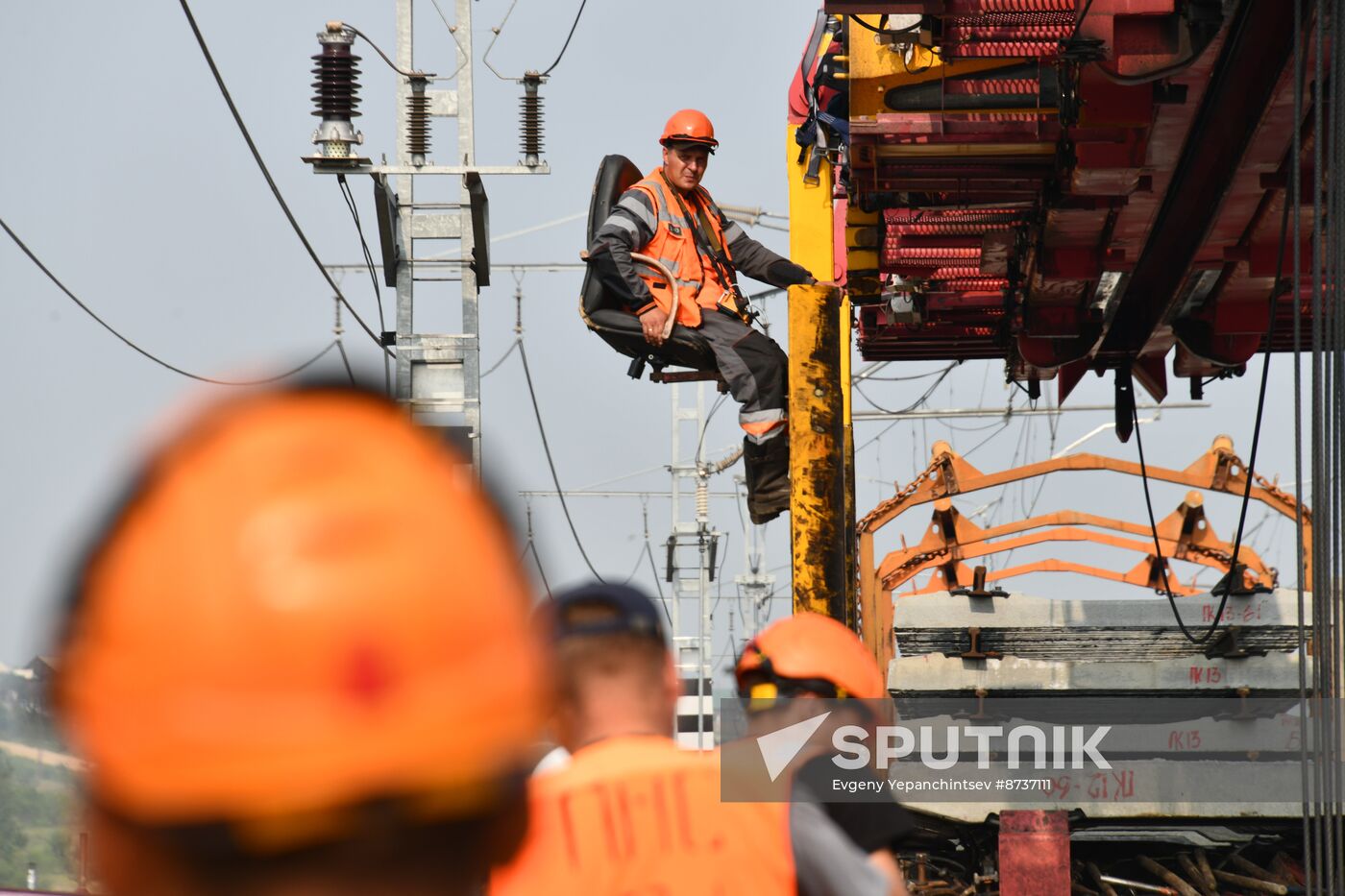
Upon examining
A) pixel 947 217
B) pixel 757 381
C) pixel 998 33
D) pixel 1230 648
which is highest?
pixel 998 33

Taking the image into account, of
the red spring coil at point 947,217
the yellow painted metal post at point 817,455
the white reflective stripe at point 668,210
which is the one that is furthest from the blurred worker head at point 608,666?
the red spring coil at point 947,217

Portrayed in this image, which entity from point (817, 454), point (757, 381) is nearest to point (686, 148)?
point (757, 381)

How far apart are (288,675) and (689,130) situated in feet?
27.8

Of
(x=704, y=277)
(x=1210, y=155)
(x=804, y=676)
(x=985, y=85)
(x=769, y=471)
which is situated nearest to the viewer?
(x=804, y=676)

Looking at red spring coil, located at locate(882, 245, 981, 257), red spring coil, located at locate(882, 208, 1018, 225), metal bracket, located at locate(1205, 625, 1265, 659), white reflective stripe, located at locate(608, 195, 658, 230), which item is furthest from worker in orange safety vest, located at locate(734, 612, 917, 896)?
metal bracket, located at locate(1205, 625, 1265, 659)

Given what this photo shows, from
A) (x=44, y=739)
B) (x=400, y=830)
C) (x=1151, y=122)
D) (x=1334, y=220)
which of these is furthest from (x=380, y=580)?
(x=1151, y=122)

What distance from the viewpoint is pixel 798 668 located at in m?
3.96

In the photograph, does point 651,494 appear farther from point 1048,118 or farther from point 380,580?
point 380,580

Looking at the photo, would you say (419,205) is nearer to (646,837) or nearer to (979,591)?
(979,591)

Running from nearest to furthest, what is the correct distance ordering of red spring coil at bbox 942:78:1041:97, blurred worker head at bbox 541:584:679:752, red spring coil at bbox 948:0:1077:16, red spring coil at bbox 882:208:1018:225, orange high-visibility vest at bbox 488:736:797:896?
orange high-visibility vest at bbox 488:736:797:896 < blurred worker head at bbox 541:584:679:752 < red spring coil at bbox 948:0:1077:16 < red spring coil at bbox 942:78:1041:97 < red spring coil at bbox 882:208:1018:225

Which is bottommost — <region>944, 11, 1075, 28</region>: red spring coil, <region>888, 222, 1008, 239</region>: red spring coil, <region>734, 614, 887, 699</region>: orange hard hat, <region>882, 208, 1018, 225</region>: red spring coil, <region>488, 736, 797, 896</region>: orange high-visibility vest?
<region>488, 736, 797, 896</region>: orange high-visibility vest

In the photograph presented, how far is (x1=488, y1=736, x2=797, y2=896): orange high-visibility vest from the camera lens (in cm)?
271

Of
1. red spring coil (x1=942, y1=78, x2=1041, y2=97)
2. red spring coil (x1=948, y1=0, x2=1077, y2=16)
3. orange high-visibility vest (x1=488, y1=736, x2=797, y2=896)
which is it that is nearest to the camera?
orange high-visibility vest (x1=488, y1=736, x2=797, y2=896)

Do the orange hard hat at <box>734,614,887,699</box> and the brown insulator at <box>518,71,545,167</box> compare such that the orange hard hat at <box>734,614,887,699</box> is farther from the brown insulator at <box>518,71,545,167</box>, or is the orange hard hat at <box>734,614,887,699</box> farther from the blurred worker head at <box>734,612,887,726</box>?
the brown insulator at <box>518,71,545,167</box>
